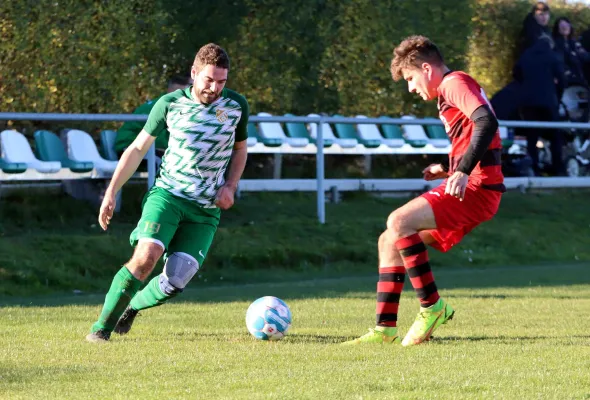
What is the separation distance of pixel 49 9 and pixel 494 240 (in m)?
6.51

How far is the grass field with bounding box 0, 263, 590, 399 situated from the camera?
610 cm

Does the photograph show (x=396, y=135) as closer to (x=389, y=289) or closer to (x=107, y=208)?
(x=389, y=289)

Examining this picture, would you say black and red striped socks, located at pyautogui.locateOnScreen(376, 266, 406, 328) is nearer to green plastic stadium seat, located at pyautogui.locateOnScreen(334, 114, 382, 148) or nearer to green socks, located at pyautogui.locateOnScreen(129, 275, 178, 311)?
green socks, located at pyautogui.locateOnScreen(129, 275, 178, 311)

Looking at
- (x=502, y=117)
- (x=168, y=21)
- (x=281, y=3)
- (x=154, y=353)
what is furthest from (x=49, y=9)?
(x=154, y=353)

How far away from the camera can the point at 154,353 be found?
24.4 feet

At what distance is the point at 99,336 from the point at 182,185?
106cm

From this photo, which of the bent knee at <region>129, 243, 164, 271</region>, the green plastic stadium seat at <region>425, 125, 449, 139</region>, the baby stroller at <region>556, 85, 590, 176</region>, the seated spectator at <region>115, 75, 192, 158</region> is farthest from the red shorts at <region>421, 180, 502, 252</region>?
the baby stroller at <region>556, 85, 590, 176</region>

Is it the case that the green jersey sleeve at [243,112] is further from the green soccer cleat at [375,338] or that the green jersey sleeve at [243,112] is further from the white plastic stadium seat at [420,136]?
the white plastic stadium seat at [420,136]

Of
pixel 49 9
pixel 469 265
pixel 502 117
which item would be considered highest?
pixel 49 9

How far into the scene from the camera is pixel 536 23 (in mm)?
24109

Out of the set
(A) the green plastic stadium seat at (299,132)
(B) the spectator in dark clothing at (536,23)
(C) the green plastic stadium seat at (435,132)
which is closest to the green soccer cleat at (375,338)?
(A) the green plastic stadium seat at (299,132)

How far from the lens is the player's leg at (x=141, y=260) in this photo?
805 cm

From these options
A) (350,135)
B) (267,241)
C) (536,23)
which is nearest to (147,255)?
(267,241)

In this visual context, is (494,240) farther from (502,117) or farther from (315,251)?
(502,117)
